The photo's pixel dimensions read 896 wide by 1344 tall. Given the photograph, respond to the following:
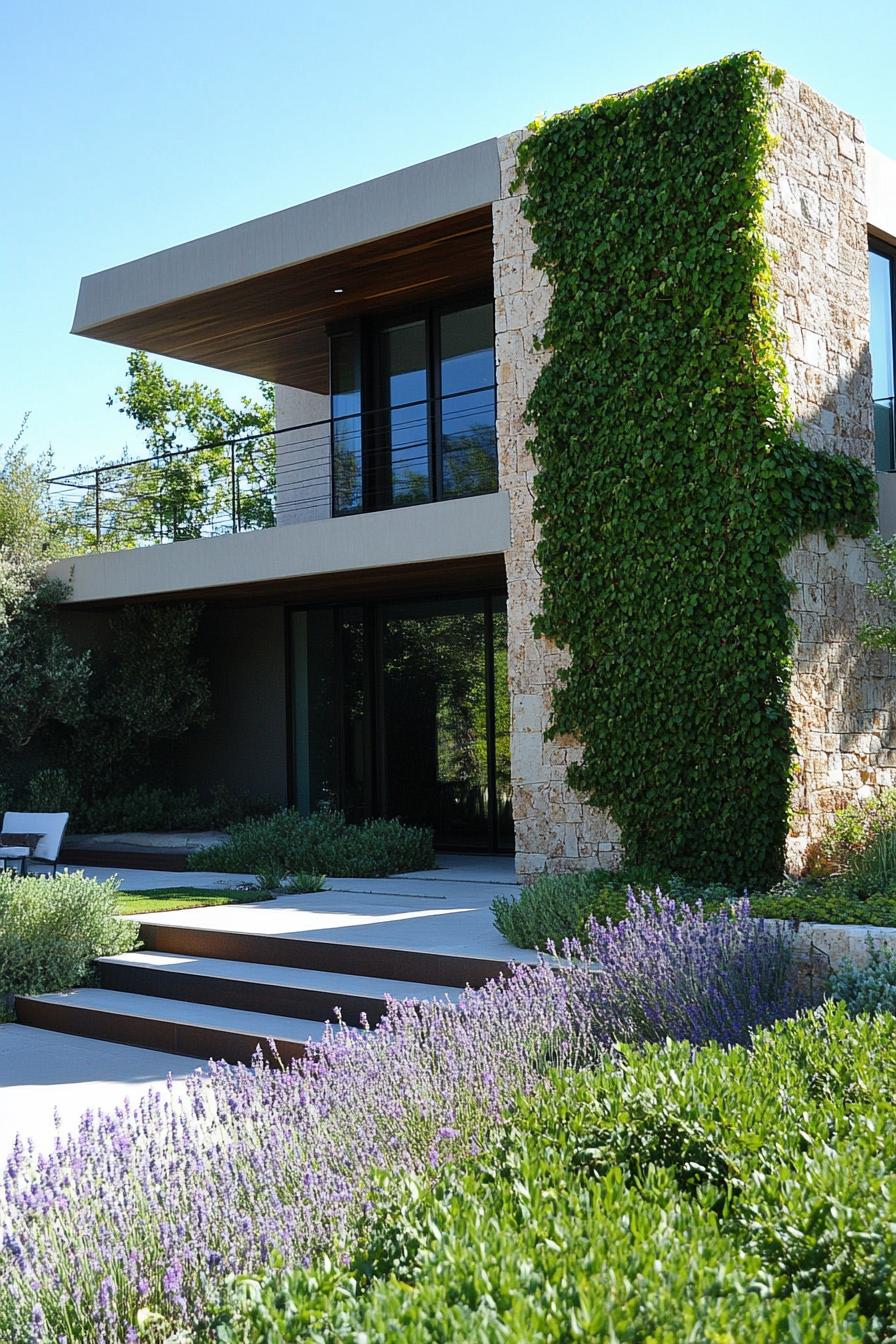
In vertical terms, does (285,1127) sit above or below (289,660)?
below

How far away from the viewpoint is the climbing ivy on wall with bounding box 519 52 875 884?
29.6ft

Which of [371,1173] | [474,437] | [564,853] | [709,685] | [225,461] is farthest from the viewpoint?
[225,461]

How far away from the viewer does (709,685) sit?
30.1ft

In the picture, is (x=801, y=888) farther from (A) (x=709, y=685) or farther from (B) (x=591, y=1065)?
(B) (x=591, y=1065)

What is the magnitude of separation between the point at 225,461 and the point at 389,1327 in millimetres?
31426

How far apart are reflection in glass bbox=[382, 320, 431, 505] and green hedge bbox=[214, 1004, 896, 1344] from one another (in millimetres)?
10130

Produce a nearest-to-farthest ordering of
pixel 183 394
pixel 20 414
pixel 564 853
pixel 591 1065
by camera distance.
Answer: pixel 591 1065, pixel 564 853, pixel 20 414, pixel 183 394

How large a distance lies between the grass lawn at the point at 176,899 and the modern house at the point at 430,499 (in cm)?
236

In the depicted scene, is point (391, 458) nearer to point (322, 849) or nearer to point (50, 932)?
point (322, 849)

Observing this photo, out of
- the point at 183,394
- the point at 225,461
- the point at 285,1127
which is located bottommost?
the point at 285,1127

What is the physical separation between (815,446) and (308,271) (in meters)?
5.42

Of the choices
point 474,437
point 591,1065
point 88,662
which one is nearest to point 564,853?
point 474,437

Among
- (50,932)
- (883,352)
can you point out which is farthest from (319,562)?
(883,352)

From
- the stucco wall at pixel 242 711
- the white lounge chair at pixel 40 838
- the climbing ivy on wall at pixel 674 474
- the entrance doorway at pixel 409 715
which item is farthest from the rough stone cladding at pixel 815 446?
the stucco wall at pixel 242 711
